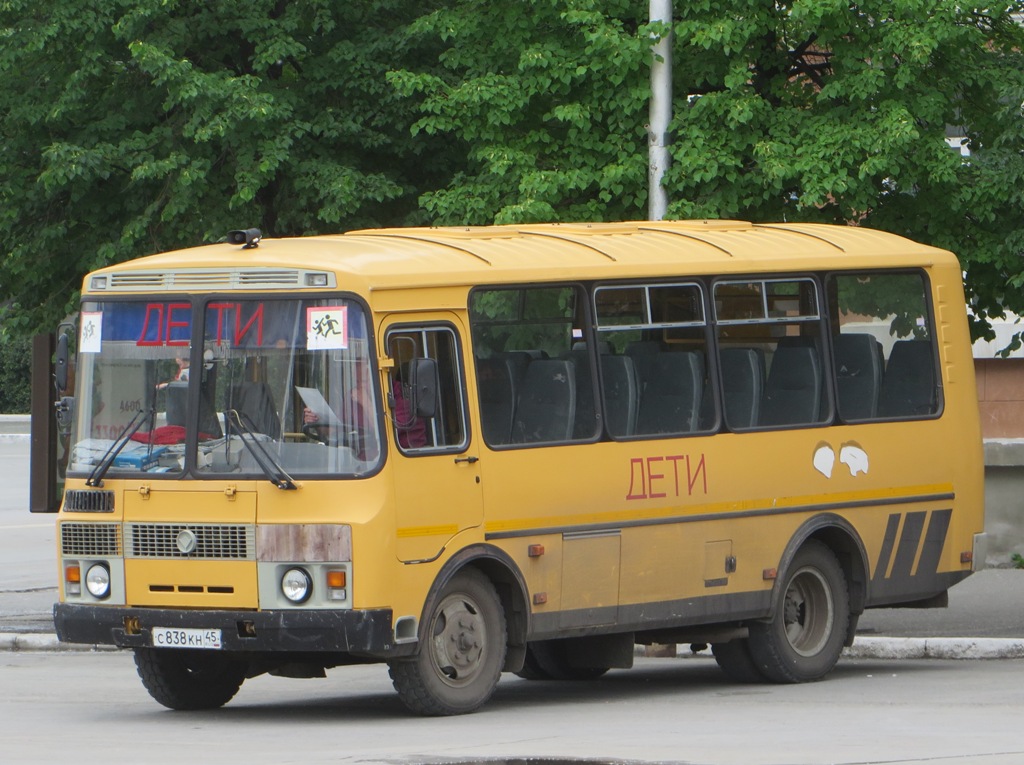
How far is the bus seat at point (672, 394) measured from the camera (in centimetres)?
1280

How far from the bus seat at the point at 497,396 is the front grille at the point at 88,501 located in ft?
6.69

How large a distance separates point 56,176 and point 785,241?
578cm

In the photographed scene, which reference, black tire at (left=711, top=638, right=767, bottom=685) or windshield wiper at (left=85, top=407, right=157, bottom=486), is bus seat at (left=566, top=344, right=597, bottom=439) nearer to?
black tire at (left=711, top=638, right=767, bottom=685)

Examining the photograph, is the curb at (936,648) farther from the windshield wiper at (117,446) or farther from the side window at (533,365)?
the windshield wiper at (117,446)

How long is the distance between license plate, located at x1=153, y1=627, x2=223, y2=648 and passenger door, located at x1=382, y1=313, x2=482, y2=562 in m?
1.05

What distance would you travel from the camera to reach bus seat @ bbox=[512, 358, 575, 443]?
12.1 m

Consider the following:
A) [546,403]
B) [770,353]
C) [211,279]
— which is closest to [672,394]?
[770,353]

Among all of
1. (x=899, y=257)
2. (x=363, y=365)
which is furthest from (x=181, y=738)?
(x=899, y=257)

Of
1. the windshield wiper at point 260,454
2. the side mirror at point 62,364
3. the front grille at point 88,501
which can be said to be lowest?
the front grille at point 88,501

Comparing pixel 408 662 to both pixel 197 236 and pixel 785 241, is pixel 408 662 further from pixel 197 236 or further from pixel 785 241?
pixel 197 236

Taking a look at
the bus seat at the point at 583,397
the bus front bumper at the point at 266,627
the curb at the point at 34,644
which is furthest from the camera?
the curb at the point at 34,644

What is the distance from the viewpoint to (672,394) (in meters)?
13.0

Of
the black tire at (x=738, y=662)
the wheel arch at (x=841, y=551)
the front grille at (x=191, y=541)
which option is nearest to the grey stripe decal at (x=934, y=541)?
the wheel arch at (x=841, y=551)

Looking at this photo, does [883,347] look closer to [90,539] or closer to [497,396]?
[497,396]
